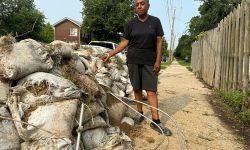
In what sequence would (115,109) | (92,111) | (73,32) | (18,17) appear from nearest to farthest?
(92,111)
(115,109)
(18,17)
(73,32)

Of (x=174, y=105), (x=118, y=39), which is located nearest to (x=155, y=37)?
(x=174, y=105)

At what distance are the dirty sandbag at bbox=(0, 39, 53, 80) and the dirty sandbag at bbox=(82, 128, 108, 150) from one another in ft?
2.79

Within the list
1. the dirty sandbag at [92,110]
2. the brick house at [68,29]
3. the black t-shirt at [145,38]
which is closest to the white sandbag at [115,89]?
the black t-shirt at [145,38]

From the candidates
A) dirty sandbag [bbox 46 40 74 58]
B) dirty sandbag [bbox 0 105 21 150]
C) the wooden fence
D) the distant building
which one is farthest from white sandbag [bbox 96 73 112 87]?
the distant building

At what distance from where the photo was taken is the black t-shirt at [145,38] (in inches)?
197

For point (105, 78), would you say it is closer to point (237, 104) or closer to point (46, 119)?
point (237, 104)

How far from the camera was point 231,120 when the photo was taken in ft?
21.1

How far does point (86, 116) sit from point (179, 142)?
1.22 metres

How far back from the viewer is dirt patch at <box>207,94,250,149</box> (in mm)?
5355

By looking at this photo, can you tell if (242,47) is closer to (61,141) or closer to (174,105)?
(174,105)

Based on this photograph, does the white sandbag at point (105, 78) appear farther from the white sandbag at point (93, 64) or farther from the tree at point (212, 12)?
the tree at point (212, 12)

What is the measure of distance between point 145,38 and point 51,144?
2185 mm

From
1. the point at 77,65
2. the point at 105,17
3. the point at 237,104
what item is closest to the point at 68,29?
the point at 105,17

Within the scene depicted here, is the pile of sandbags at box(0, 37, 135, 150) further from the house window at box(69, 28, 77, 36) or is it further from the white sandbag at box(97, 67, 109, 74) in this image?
the house window at box(69, 28, 77, 36)
